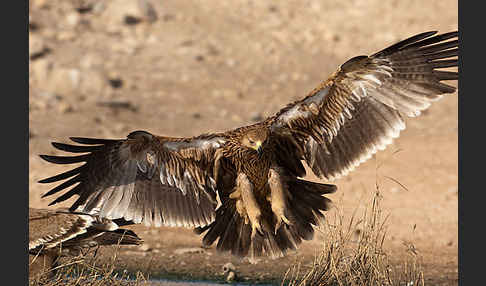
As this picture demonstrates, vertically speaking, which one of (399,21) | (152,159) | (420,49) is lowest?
(152,159)

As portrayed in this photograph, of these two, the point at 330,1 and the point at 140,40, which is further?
the point at 330,1

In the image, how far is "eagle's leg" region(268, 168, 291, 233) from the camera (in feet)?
20.1

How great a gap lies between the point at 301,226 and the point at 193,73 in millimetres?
9738

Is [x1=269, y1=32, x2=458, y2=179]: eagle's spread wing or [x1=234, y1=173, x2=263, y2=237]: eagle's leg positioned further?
[x1=269, y1=32, x2=458, y2=179]: eagle's spread wing

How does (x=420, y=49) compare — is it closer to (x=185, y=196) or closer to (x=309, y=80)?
(x=185, y=196)

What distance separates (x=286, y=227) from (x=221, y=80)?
9.54 meters

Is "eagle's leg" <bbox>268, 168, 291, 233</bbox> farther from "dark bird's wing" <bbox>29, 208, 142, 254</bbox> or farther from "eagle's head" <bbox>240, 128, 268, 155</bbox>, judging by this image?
"dark bird's wing" <bbox>29, 208, 142, 254</bbox>

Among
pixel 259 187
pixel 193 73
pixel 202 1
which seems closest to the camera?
pixel 259 187

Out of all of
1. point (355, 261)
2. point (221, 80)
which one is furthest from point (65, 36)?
point (355, 261)

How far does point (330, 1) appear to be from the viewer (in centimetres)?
1938

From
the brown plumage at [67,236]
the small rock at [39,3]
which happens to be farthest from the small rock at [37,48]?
the brown plumage at [67,236]

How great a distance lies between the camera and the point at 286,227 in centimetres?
644

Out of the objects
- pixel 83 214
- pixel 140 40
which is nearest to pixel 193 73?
pixel 140 40

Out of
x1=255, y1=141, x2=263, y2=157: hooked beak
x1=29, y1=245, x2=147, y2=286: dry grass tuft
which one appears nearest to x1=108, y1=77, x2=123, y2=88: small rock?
x1=29, y1=245, x2=147, y2=286: dry grass tuft
